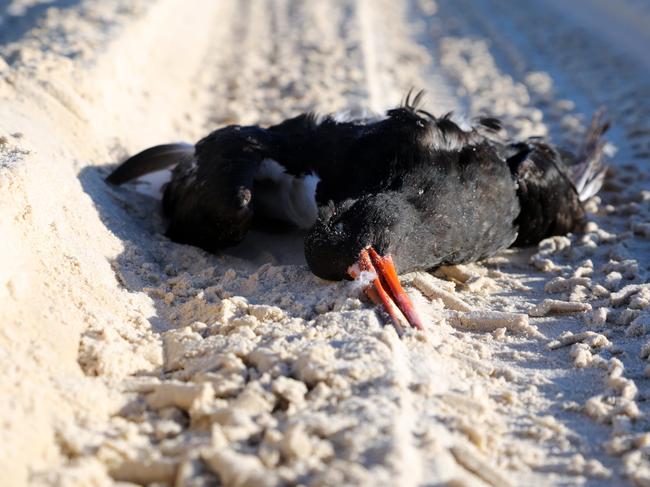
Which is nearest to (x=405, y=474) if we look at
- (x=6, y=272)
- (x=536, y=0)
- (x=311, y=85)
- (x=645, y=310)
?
(x=6, y=272)

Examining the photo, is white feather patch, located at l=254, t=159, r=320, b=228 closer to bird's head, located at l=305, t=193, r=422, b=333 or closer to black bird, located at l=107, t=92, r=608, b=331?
black bird, located at l=107, t=92, r=608, b=331

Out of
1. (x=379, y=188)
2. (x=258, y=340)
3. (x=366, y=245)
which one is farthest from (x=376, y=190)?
(x=258, y=340)

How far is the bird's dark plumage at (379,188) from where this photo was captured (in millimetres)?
3740

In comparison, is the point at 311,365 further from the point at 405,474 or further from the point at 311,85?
the point at 311,85

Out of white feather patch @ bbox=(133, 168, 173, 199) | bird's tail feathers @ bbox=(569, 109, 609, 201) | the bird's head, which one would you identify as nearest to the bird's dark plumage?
the bird's head

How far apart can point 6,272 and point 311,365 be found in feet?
3.84

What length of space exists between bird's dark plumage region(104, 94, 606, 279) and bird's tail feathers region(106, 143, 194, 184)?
0.04 ft

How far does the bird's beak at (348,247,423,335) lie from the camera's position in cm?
333

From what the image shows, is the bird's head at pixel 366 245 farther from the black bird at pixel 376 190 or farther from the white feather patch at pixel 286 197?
the white feather patch at pixel 286 197

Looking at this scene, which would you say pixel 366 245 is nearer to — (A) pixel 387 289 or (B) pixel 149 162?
(A) pixel 387 289

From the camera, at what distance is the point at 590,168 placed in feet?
18.1

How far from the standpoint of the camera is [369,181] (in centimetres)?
401

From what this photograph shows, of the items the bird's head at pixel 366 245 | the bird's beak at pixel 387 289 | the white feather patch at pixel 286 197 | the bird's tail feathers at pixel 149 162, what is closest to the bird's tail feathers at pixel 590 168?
the white feather patch at pixel 286 197

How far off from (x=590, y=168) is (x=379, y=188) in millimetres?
2206
